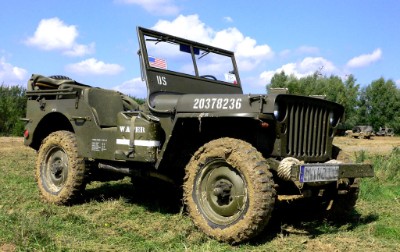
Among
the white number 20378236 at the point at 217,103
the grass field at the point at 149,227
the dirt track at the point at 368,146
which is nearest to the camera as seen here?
the grass field at the point at 149,227

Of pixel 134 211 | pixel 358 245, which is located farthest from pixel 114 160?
pixel 358 245

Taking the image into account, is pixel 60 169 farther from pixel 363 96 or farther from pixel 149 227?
pixel 363 96

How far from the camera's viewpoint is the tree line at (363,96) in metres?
45.7

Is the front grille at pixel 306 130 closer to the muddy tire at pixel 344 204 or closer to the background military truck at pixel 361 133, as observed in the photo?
the muddy tire at pixel 344 204

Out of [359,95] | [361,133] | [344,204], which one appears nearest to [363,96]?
[359,95]

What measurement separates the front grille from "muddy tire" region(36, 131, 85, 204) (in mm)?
2908

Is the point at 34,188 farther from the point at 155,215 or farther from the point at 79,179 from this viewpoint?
the point at 155,215

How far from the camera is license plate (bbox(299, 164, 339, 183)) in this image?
13.8ft

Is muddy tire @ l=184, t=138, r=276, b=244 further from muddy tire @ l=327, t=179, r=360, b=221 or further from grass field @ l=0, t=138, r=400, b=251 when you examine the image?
muddy tire @ l=327, t=179, r=360, b=221

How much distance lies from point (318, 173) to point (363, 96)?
48.2 meters

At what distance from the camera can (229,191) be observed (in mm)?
4555

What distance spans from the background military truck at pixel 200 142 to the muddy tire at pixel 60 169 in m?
0.01

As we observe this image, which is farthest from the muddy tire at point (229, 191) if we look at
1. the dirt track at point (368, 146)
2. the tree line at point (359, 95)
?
the tree line at point (359, 95)

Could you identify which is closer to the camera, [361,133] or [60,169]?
[60,169]
